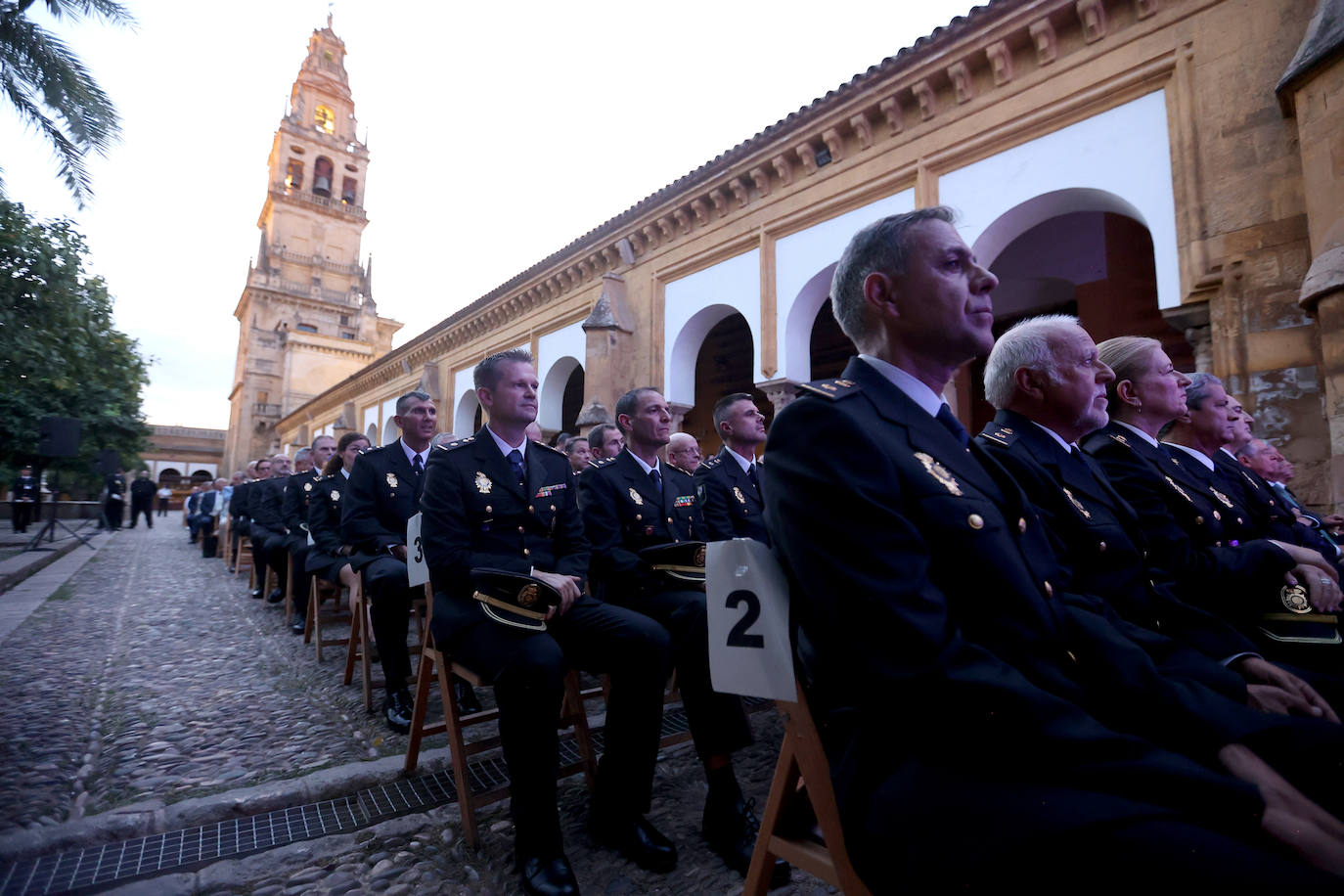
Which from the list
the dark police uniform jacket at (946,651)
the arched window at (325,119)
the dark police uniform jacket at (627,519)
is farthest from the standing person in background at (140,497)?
the arched window at (325,119)

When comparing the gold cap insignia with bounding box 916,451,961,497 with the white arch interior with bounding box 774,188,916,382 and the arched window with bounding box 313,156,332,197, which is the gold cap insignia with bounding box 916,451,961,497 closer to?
the white arch interior with bounding box 774,188,916,382

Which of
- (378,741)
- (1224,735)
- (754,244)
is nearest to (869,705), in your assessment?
(1224,735)

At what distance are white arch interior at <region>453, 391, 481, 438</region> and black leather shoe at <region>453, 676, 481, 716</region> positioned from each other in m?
13.6

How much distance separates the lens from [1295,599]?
239 centimetres

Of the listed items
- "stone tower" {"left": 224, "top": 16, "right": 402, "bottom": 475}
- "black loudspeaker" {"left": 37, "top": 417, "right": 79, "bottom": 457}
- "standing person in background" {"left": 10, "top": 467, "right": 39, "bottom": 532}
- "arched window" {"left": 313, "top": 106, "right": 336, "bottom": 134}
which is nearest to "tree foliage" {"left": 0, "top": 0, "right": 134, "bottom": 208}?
"black loudspeaker" {"left": 37, "top": 417, "right": 79, "bottom": 457}

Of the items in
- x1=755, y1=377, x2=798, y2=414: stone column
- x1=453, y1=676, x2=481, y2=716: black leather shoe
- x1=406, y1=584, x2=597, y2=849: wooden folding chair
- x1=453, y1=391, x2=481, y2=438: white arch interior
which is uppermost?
x1=453, y1=391, x2=481, y2=438: white arch interior

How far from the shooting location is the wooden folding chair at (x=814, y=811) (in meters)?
1.39

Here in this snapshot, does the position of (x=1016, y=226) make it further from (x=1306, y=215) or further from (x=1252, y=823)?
(x=1252, y=823)

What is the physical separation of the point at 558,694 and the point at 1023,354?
2.13 meters

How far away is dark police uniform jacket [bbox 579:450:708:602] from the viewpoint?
3852 millimetres

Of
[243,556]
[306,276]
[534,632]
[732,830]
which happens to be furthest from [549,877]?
[306,276]

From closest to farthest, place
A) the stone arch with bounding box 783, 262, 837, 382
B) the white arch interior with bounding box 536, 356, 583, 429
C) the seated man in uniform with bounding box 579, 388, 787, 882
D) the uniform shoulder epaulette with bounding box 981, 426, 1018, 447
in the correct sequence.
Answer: the uniform shoulder epaulette with bounding box 981, 426, 1018, 447 → the seated man in uniform with bounding box 579, 388, 787, 882 → the stone arch with bounding box 783, 262, 837, 382 → the white arch interior with bounding box 536, 356, 583, 429

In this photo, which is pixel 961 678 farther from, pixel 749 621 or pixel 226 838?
pixel 226 838

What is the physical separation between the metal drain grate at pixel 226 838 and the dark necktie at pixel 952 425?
8.71ft
